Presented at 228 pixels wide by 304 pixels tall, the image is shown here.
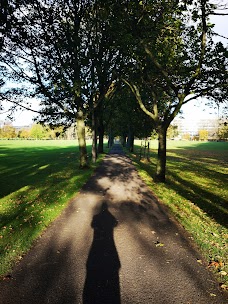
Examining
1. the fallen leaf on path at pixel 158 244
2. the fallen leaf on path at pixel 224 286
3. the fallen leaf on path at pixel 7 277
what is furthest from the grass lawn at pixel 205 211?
the fallen leaf on path at pixel 7 277

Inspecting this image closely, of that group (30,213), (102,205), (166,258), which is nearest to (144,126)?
(102,205)

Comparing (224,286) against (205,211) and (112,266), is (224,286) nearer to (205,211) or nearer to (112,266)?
(112,266)

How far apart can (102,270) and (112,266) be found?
0.27 m

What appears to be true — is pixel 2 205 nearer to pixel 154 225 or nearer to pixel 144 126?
pixel 154 225

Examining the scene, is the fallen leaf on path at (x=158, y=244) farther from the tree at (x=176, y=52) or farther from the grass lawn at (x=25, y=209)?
the tree at (x=176, y=52)

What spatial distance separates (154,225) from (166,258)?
194 centimetres

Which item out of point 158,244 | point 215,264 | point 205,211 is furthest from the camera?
point 205,211

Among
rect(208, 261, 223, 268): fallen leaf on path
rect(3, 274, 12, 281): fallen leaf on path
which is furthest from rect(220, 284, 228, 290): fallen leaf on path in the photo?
rect(3, 274, 12, 281): fallen leaf on path

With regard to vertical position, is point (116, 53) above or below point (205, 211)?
above

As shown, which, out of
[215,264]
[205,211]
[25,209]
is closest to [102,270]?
[215,264]

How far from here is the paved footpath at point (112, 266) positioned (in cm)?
377

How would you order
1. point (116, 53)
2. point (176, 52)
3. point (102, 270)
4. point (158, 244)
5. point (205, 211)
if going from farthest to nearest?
point (116, 53)
point (176, 52)
point (205, 211)
point (158, 244)
point (102, 270)

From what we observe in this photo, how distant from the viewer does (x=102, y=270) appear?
4.46 metres

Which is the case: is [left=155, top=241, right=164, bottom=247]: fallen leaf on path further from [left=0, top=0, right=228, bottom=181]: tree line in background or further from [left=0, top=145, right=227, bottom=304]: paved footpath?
[left=0, top=0, right=228, bottom=181]: tree line in background
